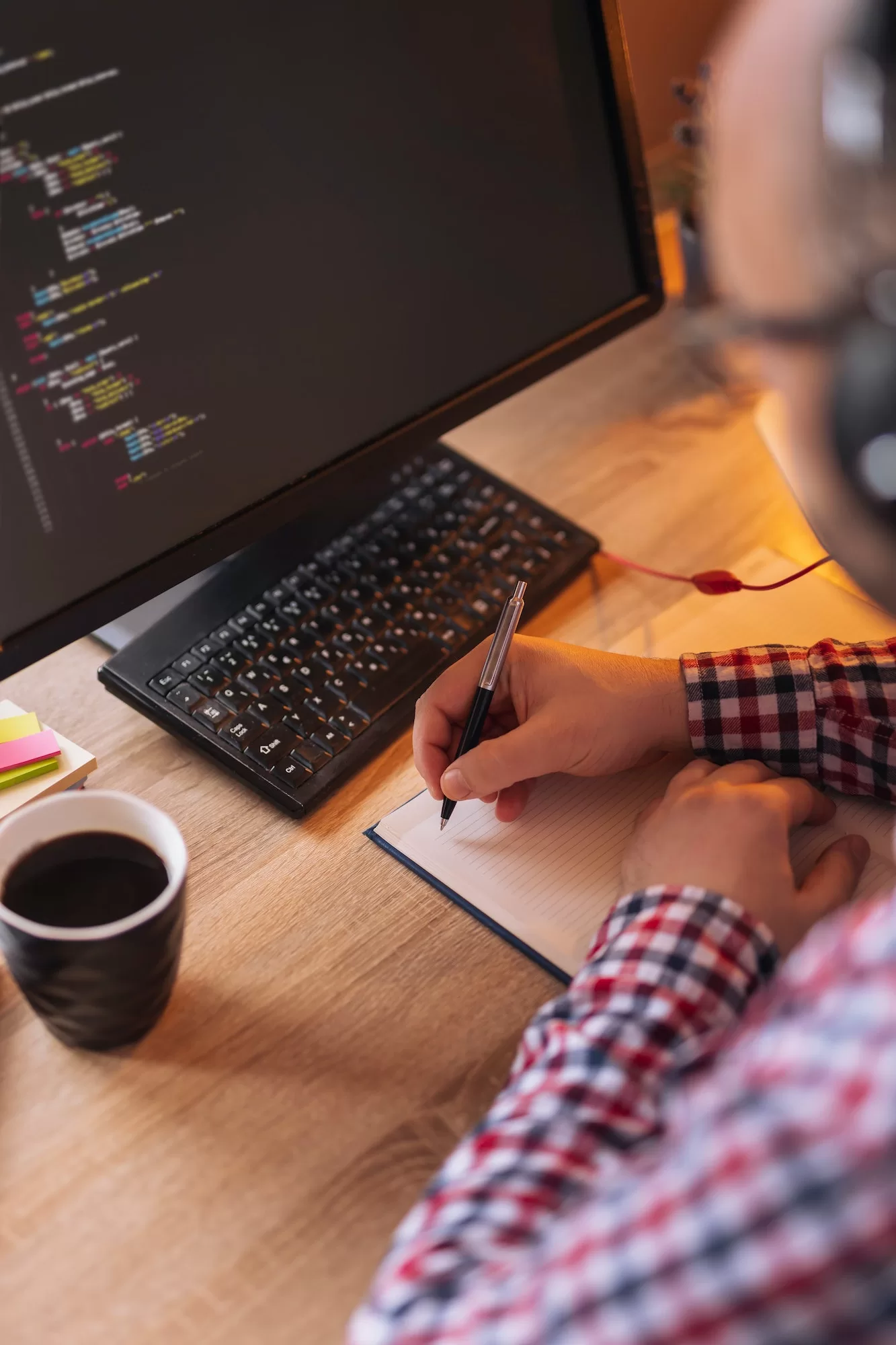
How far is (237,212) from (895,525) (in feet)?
1.24

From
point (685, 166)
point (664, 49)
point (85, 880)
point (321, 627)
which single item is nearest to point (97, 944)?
point (85, 880)

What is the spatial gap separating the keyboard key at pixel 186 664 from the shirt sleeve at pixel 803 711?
11.3 inches

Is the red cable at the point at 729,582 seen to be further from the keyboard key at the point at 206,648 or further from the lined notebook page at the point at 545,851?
the keyboard key at the point at 206,648

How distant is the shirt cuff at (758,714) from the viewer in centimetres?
69

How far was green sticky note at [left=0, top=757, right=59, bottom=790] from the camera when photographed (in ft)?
2.18

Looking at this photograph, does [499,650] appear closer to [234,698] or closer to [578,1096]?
[234,698]

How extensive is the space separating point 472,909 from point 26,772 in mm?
255

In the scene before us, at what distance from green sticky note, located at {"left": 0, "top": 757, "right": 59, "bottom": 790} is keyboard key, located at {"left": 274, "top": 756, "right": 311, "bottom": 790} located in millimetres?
122

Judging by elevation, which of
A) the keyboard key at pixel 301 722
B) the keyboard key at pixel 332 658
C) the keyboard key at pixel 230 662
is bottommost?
the keyboard key at pixel 301 722

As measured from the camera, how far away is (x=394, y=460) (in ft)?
2.53

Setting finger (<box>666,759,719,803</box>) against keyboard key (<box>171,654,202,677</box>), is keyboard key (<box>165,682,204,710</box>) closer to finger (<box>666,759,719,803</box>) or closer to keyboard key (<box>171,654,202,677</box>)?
keyboard key (<box>171,654,202,677</box>)

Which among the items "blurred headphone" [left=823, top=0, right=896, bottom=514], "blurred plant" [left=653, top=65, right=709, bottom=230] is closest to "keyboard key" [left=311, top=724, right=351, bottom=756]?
"blurred headphone" [left=823, top=0, right=896, bottom=514]

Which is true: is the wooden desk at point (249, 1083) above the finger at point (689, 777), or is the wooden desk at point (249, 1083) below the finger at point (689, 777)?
below

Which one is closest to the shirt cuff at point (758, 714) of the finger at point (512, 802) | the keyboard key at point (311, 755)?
the finger at point (512, 802)
